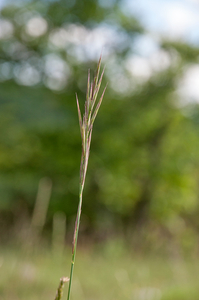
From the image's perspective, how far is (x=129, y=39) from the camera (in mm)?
7125

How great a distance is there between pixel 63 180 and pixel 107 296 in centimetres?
478

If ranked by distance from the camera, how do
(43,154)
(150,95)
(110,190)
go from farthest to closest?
(110,190) → (43,154) → (150,95)

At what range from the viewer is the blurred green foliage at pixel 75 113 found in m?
6.88

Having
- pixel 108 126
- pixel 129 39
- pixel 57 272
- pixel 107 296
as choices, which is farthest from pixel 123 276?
pixel 129 39

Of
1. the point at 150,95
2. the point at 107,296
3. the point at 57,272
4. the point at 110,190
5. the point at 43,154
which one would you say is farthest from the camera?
the point at 110,190

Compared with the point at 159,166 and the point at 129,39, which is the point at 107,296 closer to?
the point at 159,166

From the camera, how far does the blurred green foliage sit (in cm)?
688

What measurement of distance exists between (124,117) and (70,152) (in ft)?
4.44

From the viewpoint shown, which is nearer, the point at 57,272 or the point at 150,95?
the point at 57,272

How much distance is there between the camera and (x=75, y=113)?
23.2ft

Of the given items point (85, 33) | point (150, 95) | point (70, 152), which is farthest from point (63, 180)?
point (85, 33)

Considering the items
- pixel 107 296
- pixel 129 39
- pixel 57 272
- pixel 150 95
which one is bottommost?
pixel 107 296

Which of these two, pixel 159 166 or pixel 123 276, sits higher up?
pixel 159 166

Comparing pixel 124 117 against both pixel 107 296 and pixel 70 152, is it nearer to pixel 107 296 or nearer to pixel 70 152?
pixel 70 152
